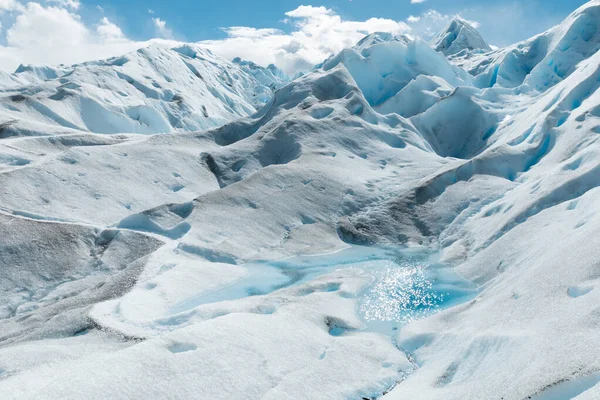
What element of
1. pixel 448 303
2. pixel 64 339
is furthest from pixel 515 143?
pixel 64 339

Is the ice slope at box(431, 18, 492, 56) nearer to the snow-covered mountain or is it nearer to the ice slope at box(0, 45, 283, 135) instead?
the ice slope at box(0, 45, 283, 135)

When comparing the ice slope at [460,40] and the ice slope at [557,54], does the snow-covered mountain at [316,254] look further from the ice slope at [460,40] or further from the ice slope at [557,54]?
the ice slope at [460,40]

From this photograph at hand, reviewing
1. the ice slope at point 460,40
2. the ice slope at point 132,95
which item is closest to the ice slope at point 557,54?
the ice slope at point 460,40

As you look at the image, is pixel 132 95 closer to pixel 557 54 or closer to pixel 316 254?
pixel 557 54

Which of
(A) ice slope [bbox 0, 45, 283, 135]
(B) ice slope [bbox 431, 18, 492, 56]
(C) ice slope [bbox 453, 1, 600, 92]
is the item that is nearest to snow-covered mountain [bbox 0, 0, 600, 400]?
(C) ice slope [bbox 453, 1, 600, 92]

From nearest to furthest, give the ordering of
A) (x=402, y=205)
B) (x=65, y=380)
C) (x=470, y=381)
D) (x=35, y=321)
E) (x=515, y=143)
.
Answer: (x=65, y=380)
(x=470, y=381)
(x=35, y=321)
(x=402, y=205)
(x=515, y=143)

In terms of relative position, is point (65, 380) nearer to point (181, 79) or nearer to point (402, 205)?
point (402, 205)

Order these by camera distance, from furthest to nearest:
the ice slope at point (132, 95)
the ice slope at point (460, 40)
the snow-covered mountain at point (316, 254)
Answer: the ice slope at point (460, 40), the ice slope at point (132, 95), the snow-covered mountain at point (316, 254)
